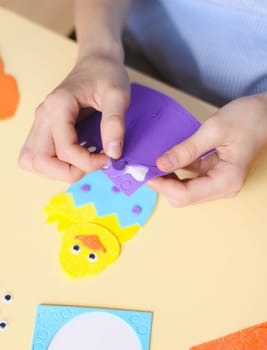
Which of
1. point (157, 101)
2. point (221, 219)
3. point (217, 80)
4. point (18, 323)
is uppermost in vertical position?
point (217, 80)

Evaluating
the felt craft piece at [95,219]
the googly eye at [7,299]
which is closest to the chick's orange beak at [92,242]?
the felt craft piece at [95,219]

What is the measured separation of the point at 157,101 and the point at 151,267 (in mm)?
201

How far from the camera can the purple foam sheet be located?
0.55 m

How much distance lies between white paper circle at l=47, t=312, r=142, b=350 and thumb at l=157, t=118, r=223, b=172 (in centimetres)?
18

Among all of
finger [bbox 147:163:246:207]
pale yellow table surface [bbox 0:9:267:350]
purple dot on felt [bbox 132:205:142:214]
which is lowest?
pale yellow table surface [bbox 0:9:267:350]

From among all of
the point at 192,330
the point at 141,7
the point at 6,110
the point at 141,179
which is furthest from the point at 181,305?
the point at 141,7

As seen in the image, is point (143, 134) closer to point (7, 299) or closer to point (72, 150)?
point (72, 150)

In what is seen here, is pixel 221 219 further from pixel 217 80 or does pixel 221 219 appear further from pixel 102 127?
pixel 217 80

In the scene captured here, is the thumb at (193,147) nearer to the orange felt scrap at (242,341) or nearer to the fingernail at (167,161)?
the fingernail at (167,161)

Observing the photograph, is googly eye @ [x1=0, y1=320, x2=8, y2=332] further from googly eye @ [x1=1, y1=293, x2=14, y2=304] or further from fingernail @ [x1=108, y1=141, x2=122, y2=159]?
fingernail @ [x1=108, y1=141, x2=122, y2=159]

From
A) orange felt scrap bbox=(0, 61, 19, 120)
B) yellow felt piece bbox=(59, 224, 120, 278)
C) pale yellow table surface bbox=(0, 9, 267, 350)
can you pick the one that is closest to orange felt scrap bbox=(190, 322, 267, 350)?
pale yellow table surface bbox=(0, 9, 267, 350)

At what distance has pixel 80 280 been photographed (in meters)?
0.56

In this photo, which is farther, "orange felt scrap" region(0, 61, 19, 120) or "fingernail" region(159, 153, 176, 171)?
"orange felt scrap" region(0, 61, 19, 120)

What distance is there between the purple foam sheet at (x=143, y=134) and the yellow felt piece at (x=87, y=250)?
0.20 ft
